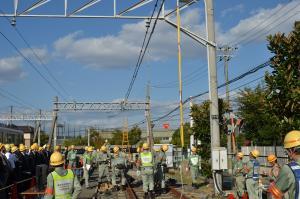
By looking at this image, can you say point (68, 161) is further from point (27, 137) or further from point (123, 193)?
point (27, 137)

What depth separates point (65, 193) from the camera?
8602mm

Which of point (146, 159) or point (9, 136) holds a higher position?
point (9, 136)

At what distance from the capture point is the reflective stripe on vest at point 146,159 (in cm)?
2108

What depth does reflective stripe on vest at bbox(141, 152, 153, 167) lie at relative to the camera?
21.1m

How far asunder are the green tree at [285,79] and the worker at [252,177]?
5.56 metres

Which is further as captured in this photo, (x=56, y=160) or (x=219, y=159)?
(x=219, y=159)

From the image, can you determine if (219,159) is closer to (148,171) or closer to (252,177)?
(252,177)

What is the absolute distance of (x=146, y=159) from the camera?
2123 cm

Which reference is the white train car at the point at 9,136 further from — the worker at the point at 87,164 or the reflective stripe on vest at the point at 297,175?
the reflective stripe on vest at the point at 297,175

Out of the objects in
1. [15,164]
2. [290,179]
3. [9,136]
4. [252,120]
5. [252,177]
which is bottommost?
[252,177]

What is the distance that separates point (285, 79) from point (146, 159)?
37.6 ft

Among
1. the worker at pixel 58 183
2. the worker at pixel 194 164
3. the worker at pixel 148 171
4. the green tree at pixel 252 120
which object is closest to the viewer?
the worker at pixel 58 183

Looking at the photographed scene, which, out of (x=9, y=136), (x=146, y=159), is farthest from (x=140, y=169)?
(x=9, y=136)

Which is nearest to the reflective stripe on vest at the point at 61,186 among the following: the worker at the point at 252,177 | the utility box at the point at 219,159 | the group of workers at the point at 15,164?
the group of workers at the point at 15,164
